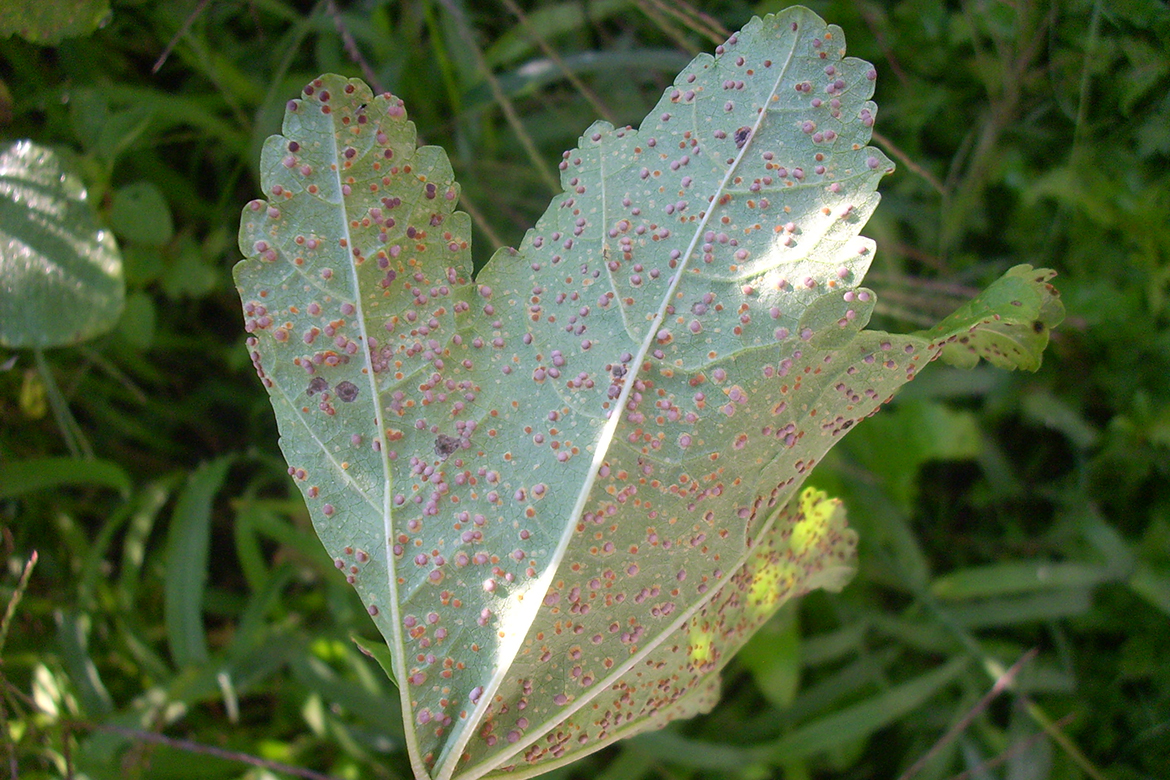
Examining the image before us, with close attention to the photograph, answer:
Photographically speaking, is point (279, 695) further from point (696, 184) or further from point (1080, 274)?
point (1080, 274)

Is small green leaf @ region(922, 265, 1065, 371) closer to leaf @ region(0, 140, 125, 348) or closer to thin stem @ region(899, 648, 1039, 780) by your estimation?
thin stem @ region(899, 648, 1039, 780)

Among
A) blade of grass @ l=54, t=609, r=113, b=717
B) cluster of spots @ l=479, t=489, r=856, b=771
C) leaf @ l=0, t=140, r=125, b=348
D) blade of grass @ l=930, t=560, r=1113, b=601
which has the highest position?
leaf @ l=0, t=140, r=125, b=348

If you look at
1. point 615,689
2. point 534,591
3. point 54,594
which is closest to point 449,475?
point 534,591

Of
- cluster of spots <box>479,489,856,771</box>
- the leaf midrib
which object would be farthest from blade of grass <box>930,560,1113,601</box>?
the leaf midrib

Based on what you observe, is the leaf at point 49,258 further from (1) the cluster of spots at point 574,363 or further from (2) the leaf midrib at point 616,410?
(2) the leaf midrib at point 616,410

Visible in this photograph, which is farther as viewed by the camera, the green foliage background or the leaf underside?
the green foliage background

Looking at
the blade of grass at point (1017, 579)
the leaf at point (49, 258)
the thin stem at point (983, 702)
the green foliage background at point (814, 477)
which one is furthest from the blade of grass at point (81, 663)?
the blade of grass at point (1017, 579)

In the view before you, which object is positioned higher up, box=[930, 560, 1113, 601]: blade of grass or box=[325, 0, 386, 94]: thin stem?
box=[325, 0, 386, 94]: thin stem
